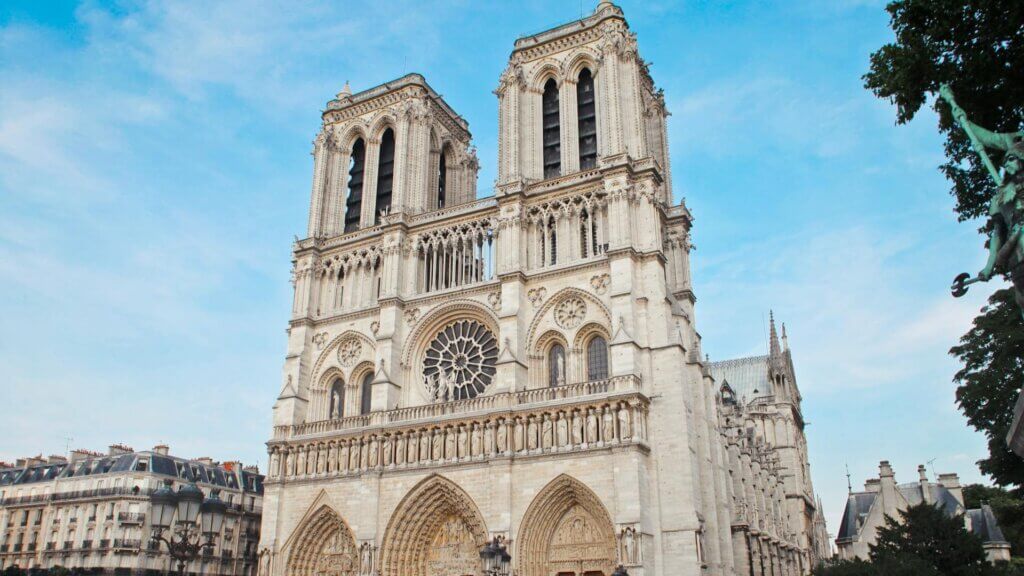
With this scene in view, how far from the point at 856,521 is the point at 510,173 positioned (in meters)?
26.8

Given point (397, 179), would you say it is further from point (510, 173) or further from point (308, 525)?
point (308, 525)

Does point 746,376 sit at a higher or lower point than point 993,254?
higher

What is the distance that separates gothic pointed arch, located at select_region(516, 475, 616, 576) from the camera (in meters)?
24.6

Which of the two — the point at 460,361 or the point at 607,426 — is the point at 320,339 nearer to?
the point at 460,361

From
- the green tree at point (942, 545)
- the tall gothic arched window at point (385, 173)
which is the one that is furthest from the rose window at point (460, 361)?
the green tree at point (942, 545)

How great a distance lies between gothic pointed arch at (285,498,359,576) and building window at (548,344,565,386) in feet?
28.8

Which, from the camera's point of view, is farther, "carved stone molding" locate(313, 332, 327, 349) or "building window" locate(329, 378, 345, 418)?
"carved stone molding" locate(313, 332, 327, 349)

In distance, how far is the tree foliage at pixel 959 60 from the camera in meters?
11.8

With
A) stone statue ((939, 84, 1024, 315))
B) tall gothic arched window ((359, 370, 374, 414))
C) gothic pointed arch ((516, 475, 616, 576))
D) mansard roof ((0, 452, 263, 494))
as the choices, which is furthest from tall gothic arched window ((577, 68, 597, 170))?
mansard roof ((0, 452, 263, 494))

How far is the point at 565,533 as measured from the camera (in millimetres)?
25469

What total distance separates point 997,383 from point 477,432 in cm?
1478

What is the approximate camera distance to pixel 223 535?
41.1 m

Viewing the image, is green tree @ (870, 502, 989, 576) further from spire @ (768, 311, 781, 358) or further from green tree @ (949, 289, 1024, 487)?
spire @ (768, 311, 781, 358)

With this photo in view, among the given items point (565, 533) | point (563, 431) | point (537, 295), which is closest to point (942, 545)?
point (565, 533)
